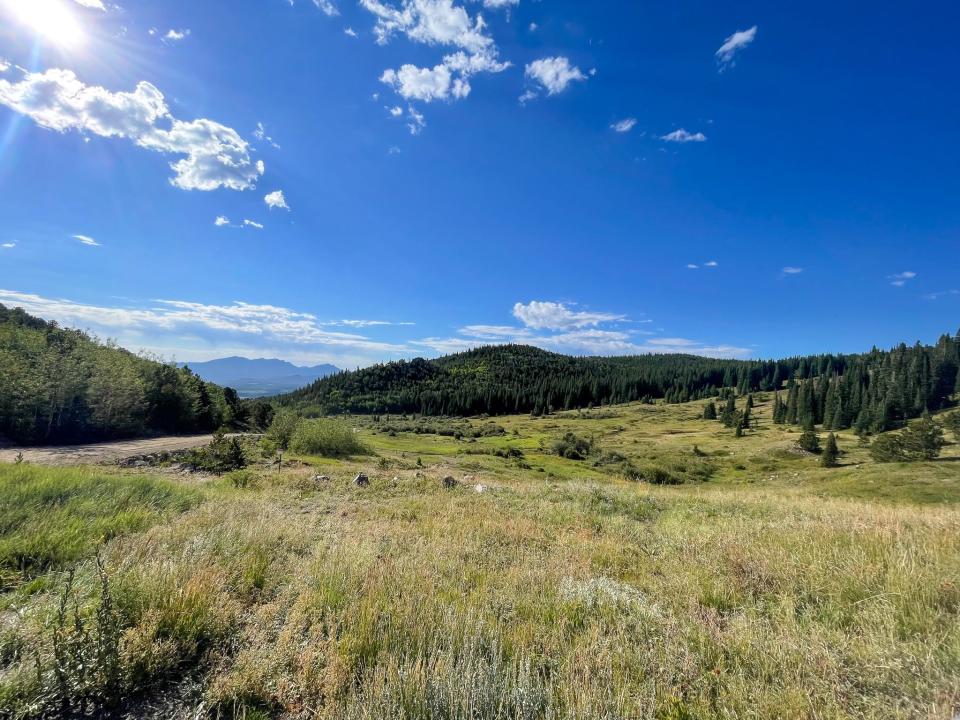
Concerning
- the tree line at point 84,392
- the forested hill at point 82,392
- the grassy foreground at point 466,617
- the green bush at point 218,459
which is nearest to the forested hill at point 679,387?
the tree line at point 84,392

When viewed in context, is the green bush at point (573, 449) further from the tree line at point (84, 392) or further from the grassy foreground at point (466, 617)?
the grassy foreground at point (466, 617)

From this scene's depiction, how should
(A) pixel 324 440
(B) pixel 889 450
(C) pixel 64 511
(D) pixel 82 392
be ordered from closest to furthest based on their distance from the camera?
1. (C) pixel 64 511
2. (D) pixel 82 392
3. (A) pixel 324 440
4. (B) pixel 889 450

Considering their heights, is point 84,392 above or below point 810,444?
above

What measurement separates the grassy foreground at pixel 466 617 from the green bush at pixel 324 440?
108 ft

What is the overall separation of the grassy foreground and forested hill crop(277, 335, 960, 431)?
4033 inches

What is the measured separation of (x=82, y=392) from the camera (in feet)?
98.8

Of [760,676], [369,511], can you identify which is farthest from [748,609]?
[369,511]

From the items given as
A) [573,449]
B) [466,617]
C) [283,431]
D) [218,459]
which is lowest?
[573,449]

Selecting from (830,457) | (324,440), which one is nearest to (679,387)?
(830,457)

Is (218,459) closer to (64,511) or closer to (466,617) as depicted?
(64,511)

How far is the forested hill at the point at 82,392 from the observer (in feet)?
86.8

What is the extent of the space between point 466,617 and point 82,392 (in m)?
40.6

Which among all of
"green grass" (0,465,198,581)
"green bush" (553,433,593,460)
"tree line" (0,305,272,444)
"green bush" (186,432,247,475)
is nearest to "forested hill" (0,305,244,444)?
"tree line" (0,305,272,444)

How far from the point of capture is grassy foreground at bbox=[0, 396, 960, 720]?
2.96 m
